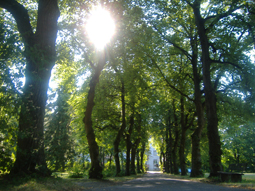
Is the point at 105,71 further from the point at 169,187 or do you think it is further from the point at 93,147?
the point at 169,187

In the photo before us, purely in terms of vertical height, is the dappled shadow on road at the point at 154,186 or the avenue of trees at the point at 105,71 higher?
the avenue of trees at the point at 105,71

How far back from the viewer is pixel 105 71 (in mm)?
21359

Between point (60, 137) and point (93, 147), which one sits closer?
point (93, 147)

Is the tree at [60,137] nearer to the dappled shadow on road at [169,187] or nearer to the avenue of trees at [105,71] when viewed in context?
the avenue of trees at [105,71]

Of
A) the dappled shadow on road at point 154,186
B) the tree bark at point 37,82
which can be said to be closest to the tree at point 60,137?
the dappled shadow on road at point 154,186

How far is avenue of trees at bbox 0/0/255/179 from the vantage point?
6.07 metres

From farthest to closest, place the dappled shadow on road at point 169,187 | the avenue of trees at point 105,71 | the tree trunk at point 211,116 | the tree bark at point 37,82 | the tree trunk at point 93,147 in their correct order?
the tree trunk at point 93,147 → the tree trunk at point 211,116 → the dappled shadow on road at point 169,187 → the tree bark at point 37,82 → the avenue of trees at point 105,71

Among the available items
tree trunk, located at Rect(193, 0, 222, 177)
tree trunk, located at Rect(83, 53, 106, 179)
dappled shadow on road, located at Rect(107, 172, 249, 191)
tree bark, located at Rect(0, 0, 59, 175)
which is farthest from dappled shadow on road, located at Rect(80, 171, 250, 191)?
tree trunk, located at Rect(83, 53, 106, 179)

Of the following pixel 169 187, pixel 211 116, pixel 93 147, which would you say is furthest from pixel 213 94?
pixel 93 147

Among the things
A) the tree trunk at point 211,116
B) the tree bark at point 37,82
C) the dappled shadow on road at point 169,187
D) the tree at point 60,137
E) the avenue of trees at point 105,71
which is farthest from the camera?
the tree at point 60,137

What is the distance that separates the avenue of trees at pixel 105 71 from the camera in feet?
19.9

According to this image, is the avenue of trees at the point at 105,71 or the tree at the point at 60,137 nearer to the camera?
the avenue of trees at the point at 105,71

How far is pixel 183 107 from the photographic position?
27.2 meters

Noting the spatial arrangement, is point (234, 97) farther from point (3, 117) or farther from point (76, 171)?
point (3, 117)
